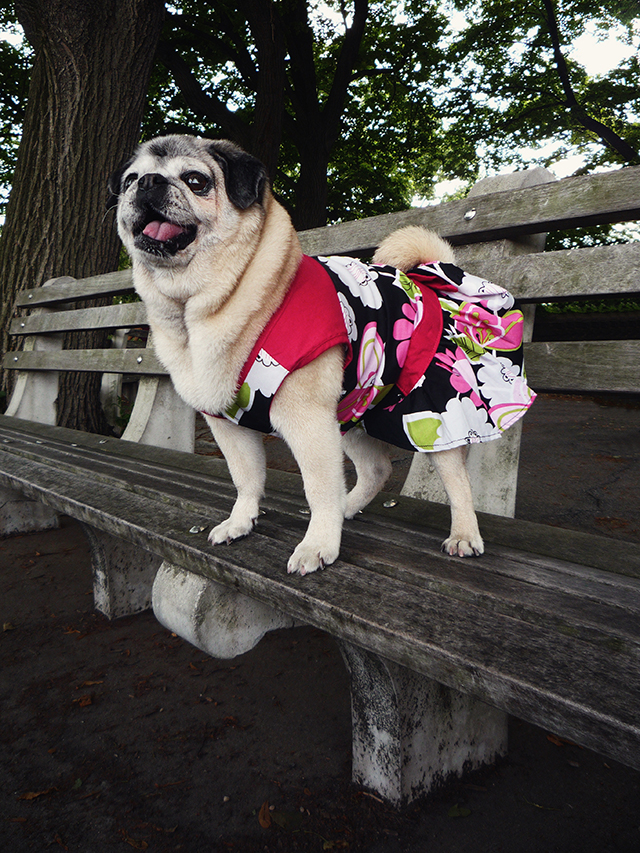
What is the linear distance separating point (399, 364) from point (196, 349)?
0.61m

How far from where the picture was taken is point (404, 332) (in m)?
1.80

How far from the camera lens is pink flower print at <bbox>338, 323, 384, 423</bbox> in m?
1.76

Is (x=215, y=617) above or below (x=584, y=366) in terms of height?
below

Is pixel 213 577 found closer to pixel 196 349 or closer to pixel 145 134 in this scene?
pixel 196 349

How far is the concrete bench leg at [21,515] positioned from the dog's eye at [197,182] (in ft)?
7.74

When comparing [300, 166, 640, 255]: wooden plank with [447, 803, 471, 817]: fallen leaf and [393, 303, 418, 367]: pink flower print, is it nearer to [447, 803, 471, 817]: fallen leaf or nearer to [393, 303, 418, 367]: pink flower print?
[393, 303, 418, 367]: pink flower print

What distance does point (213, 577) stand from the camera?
1501mm

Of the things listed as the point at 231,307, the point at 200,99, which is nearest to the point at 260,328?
the point at 231,307

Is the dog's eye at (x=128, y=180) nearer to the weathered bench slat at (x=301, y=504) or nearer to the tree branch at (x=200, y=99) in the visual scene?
the weathered bench slat at (x=301, y=504)

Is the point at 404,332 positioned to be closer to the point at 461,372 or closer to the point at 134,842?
the point at 461,372

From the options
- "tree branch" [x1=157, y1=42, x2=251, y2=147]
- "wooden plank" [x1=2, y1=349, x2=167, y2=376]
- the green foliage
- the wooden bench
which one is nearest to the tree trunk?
"wooden plank" [x1=2, y1=349, x2=167, y2=376]

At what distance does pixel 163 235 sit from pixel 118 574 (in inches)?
57.4

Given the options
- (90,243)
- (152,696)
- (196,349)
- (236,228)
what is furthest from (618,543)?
(90,243)

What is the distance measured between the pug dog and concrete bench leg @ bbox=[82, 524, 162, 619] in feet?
2.93
